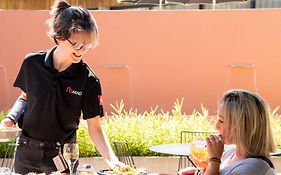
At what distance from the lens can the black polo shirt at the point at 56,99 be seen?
3.18m

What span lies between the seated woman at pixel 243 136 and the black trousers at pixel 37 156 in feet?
2.81

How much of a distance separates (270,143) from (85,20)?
1068mm

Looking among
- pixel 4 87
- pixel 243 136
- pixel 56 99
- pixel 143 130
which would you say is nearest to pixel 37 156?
pixel 56 99

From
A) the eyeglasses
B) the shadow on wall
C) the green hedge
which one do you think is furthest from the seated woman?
the shadow on wall

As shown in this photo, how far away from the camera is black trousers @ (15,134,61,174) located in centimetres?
316

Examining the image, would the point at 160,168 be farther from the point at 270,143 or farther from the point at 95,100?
the point at 270,143

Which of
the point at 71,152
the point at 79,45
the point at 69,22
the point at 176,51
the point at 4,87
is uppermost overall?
the point at 69,22

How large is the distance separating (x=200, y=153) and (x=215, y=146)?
0.27 metres

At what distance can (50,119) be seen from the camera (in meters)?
3.17

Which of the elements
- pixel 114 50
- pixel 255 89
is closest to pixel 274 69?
pixel 255 89

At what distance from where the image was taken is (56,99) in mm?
3176

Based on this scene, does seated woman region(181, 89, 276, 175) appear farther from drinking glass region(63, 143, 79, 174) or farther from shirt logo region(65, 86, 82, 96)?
shirt logo region(65, 86, 82, 96)

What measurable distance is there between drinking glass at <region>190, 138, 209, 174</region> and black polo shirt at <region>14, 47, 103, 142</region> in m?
0.57

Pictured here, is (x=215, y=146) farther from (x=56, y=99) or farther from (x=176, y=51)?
(x=176, y=51)
